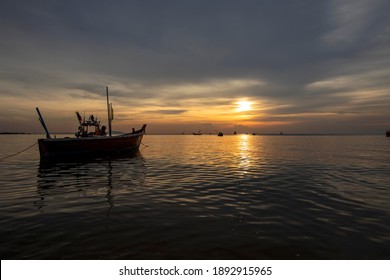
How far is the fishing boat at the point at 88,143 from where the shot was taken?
2436 cm

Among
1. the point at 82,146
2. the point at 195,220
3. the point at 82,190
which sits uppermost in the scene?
the point at 82,146

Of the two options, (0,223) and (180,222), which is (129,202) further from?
(0,223)

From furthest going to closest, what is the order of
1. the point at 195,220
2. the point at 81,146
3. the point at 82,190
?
the point at 81,146 → the point at 82,190 → the point at 195,220

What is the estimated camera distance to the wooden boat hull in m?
24.2

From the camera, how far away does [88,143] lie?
2677cm

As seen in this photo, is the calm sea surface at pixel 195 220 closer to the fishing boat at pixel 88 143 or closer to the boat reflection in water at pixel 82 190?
the boat reflection in water at pixel 82 190

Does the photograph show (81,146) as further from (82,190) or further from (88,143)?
(82,190)

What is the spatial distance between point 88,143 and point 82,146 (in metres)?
0.76

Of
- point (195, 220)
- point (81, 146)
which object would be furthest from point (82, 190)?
point (81, 146)

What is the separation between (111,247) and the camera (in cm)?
543

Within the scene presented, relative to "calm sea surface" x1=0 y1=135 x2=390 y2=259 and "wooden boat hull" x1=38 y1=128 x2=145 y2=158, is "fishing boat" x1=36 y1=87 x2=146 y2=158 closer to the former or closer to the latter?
"wooden boat hull" x1=38 y1=128 x2=145 y2=158

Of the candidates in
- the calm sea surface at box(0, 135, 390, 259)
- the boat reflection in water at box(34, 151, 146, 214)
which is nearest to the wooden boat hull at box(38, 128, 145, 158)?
the boat reflection in water at box(34, 151, 146, 214)
